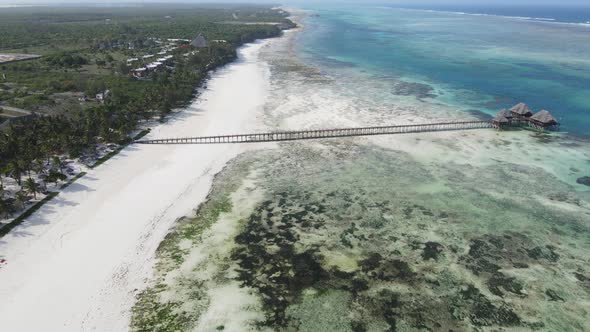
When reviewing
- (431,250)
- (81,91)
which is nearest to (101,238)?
(431,250)

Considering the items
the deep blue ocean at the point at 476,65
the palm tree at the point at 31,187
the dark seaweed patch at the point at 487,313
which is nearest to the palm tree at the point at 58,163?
the palm tree at the point at 31,187

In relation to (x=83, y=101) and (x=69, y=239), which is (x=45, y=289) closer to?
(x=69, y=239)

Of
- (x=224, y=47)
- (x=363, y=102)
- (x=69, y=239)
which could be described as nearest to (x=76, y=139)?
(x=69, y=239)

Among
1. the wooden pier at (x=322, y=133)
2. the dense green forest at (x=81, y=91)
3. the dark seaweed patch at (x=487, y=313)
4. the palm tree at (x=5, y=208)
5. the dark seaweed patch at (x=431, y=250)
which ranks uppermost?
the dense green forest at (x=81, y=91)

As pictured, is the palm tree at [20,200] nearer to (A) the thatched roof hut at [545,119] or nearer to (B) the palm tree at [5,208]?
(B) the palm tree at [5,208]

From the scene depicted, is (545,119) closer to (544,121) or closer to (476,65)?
(544,121)

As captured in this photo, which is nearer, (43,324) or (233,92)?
(43,324)

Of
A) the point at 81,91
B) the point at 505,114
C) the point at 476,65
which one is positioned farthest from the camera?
the point at 476,65
